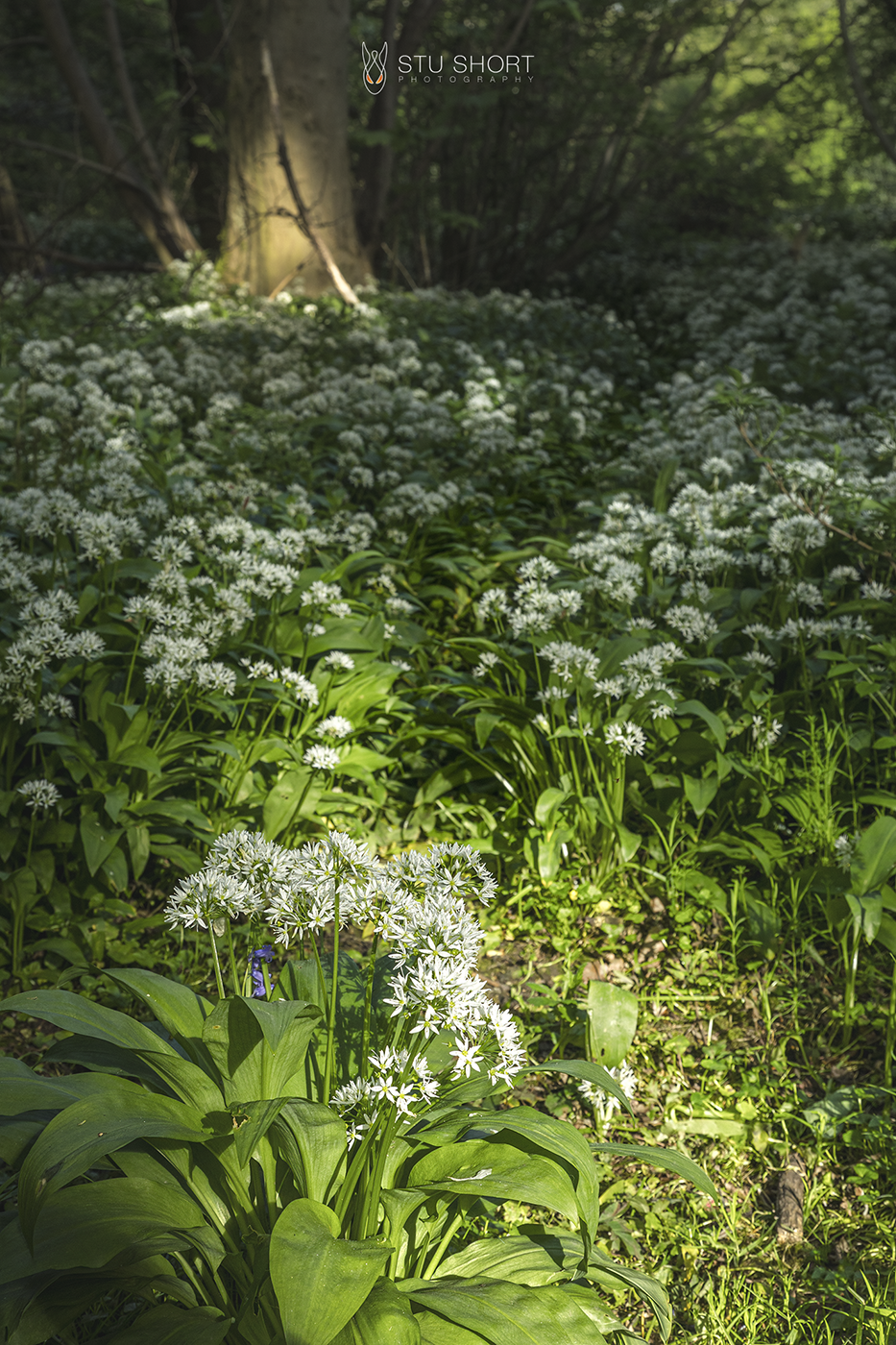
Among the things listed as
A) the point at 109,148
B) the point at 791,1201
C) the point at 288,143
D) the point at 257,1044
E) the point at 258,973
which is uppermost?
the point at 109,148

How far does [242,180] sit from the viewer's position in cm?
953

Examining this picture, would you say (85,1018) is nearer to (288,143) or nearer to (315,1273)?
(315,1273)

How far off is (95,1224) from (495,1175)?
66 centimetres

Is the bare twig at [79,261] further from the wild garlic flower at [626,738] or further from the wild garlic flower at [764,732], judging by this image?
the wild garlic flower at [764,732]

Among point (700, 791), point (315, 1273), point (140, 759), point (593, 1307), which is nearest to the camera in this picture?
point (315, 1273)

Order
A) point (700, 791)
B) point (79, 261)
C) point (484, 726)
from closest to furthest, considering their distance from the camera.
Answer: point (700, 791) → point (484, 726) → point (79, 261)

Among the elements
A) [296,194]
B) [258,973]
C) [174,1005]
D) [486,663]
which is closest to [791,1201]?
[258,973]

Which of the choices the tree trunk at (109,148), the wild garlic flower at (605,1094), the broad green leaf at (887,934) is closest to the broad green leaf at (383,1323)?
the wild garlic flower at (605,1094)

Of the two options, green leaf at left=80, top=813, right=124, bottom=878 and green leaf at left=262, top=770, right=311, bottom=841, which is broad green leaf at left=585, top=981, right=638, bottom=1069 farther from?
green leaf at left=80, top=813, right=124, bottom=878

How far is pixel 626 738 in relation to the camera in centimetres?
283

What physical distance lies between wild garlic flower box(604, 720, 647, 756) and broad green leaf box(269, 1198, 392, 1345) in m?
1.67

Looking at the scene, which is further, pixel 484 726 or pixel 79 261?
pixel 79 261

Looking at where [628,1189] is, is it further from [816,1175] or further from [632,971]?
[632,971]

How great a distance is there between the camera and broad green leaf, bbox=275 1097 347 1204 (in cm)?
151
